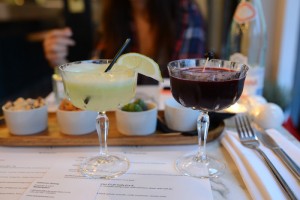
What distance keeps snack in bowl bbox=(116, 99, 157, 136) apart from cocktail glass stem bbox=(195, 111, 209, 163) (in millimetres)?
170

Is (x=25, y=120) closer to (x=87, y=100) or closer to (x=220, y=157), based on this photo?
(x=87, y=100)

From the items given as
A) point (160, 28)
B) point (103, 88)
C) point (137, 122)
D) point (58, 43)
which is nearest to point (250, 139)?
point (137, 122)

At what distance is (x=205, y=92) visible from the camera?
27.4 inches

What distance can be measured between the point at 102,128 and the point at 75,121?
132 millimetres

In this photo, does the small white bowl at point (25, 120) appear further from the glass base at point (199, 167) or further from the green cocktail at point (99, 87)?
the glass base at point (199, 167)

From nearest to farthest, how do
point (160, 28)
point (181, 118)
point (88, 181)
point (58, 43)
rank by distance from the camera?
1. point (88, 181)
2. point (181, 118)
3. point (58, 43)
4. point (160, 28)

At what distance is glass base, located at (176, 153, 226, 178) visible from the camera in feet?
2.32

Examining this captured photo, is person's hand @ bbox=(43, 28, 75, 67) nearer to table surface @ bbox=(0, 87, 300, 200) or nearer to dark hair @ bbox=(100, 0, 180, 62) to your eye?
dark hair @ bbox=(100, 0, 180, 62)

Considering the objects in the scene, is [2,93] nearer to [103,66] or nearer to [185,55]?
[185,55]

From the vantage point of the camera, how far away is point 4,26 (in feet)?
10.2

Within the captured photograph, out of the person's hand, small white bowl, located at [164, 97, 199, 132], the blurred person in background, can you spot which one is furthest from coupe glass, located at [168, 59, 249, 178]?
the blurred person in background

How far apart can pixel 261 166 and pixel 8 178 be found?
0.62m

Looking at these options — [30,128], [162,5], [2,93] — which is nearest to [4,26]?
[2,93]

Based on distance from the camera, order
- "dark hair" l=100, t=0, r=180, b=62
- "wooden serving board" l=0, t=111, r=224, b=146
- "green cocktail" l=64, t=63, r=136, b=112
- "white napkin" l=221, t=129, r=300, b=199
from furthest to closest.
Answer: "dark hair" l=100, t=0, r=180, b=62
"wooden serving board" l=0, t=111, r=224, b=146
"green cocktail" l=64, t=63, r=136, b=112
"white napkin" l=221, t=129, r=300, b=199
